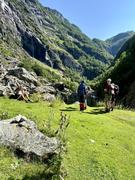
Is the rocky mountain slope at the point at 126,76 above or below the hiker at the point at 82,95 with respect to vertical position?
above

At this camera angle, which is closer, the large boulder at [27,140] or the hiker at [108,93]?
the large boulder at [27,140]

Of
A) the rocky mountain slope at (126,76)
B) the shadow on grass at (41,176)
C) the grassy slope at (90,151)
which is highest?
the rocky mountain slope at (126,76)

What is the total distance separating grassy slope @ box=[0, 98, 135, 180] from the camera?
15.2 metres

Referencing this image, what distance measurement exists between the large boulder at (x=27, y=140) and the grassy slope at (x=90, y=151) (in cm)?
52

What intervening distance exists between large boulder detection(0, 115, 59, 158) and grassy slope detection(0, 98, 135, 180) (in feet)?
1.70

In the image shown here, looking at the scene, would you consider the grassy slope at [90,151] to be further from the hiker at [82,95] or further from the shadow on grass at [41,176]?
the hiker at [82,95]

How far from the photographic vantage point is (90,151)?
58.7 feet

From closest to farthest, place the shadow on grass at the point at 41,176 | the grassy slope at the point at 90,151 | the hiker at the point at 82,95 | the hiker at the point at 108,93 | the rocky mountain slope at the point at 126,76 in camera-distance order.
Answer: the shadow on grass at the point at 41,176 < the grassy slope at the point at 90,151 < the hiker at the point at 82,95 < the hiker at the point at 108,93 < the rocky mountain slope at the point at 126,76

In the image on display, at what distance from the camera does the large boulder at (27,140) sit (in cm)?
1580

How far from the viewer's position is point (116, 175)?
53.8 ft

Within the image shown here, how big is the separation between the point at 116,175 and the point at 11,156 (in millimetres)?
4346

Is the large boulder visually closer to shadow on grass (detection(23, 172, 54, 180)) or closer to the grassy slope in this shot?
the grassy slope

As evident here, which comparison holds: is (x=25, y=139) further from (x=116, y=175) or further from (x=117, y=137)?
(x=117, y=137)

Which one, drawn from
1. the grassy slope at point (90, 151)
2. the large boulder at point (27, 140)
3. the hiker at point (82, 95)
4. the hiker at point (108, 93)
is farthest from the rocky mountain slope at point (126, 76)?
the large boulder at point (27, 140)
